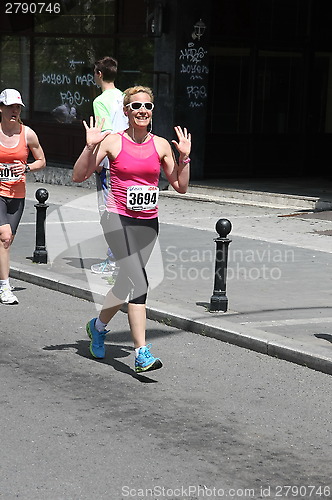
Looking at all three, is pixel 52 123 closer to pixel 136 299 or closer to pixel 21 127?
pixel 21 127

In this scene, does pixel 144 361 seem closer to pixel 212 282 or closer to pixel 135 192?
pixel 135 192

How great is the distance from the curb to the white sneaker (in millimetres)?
727

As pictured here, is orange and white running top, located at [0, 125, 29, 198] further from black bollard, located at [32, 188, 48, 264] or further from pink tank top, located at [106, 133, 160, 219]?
pink tank top, located at [106, 133, 160, 219]

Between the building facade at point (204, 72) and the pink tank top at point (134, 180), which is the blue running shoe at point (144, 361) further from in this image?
the building facade at point (204, 72)

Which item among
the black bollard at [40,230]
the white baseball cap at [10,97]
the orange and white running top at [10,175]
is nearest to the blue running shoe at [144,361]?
the orange and white running top at [10,175]

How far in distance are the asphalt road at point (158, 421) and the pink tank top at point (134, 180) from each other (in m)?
1.19

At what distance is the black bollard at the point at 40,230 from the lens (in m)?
11.3

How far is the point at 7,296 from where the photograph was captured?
9766mm

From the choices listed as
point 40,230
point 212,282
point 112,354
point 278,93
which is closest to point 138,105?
point 112,354

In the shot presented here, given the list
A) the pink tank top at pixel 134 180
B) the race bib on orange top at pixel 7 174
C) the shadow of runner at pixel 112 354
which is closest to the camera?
the pink tank top at pixel 134 180

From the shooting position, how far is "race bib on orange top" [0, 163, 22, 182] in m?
9.56

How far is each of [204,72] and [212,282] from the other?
9.24 m

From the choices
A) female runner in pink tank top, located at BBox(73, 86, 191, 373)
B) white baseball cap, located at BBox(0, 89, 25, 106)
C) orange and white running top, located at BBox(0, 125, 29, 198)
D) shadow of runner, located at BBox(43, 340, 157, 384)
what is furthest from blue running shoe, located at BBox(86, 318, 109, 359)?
white baseball cap, located at BBox(0, 89, 25, 106)

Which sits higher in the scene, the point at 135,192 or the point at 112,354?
the point at 135,192
